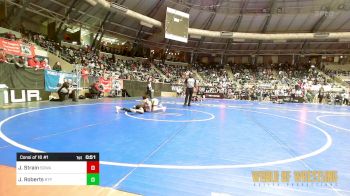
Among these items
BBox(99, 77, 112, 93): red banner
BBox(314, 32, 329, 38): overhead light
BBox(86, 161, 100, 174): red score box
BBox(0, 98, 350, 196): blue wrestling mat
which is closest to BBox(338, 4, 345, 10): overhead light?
BBox(314, 32, 329, 38): overhead light

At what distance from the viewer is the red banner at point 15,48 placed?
13.6 meters

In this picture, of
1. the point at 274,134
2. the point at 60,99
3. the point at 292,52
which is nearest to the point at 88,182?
the point at 274,134

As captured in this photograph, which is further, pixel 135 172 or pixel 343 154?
pixel 343 154

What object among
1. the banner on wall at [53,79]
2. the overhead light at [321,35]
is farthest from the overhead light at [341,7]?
the banner on wall at [53,79]

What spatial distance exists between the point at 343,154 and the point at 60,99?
531 inches

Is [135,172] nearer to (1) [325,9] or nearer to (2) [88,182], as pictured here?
(2) [88,182]

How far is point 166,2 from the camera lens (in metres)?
32.0

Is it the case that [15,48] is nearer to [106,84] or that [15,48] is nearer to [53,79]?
[53,79]

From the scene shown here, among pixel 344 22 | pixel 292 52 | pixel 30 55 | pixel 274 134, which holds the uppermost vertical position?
pixel 344 22

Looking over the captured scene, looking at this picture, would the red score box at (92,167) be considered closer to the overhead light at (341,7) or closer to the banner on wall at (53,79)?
the banner on wall at (53,79)

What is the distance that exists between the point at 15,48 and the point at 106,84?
284 inches
